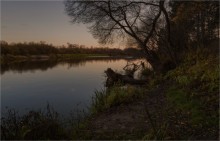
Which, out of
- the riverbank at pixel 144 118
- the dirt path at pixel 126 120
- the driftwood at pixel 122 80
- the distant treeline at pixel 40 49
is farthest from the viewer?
the distant treeline at pixel 40 49

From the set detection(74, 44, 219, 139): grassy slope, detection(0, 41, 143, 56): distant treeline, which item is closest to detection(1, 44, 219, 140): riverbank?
detection(74, 44, 219, 139): grassy slope

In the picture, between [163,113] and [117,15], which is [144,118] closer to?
[163,113]

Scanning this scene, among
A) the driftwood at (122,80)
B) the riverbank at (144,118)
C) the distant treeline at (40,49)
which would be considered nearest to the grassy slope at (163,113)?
the riverbank at (144,118)

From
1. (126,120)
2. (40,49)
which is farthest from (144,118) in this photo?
(40,49)

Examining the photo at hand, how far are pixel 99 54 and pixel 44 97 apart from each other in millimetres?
84212

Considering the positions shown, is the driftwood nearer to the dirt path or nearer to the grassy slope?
the grassy slope

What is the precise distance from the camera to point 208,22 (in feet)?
64.1

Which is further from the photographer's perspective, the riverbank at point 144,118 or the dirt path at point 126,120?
the dirt path at point 126,120

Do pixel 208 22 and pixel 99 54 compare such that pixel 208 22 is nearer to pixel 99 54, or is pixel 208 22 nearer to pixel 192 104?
pixel 192 104

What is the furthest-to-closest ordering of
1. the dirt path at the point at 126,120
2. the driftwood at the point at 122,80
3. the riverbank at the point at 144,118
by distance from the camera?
the driftwood at the point at 122,80
the dirt path at the point at 126,120
the riverbank at the point at 144,118

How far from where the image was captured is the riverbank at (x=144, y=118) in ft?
21.7

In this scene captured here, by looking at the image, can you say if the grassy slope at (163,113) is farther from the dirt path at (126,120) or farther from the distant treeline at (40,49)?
the distant treeline at (40,49)

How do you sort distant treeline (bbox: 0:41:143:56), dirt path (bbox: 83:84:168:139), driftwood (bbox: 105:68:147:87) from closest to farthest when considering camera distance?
dirt path (bbox: 83:84:168:139) < driftwood (bbox: 105:68:147:87) < distant treeline (bbox: 0:41:143:56)

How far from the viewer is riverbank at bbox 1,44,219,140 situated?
21.7 feet
